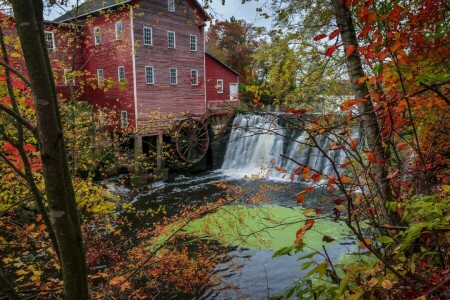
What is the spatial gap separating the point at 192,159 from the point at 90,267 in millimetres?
13137

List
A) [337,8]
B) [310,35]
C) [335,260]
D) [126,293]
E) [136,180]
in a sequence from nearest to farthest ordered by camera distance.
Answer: [337,8] → [126,293] → [310,35] → [335,260] → [136,180]

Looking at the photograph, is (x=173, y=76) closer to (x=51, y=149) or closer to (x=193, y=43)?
(x=193, y=43)

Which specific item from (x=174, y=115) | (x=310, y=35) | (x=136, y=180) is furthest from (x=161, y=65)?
(x=310, y=35)

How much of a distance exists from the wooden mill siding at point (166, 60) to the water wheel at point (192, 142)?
6.90 feet

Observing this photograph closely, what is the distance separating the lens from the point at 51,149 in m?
1.40

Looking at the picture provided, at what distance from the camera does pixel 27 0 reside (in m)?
1.34

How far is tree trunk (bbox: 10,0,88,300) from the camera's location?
133cm

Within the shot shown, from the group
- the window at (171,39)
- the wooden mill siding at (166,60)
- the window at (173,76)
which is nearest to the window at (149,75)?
the wooden mill siding at (166,60)

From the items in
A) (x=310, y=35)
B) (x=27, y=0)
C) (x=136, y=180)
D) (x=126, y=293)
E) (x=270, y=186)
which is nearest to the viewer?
(x=27, y=0)

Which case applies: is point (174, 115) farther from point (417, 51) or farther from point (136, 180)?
point (417, 51)

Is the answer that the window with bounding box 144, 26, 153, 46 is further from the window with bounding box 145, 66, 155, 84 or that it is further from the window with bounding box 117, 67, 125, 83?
the window with bounding box 117, 67, 125, 83

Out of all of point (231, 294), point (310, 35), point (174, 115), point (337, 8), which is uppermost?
point (310, 35)

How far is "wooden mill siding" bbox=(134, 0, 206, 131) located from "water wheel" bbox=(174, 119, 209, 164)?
2103 mm

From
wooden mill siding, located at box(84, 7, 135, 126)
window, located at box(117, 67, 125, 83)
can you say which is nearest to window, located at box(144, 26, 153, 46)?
wooden mill siding, located at box(84, 7, 135, 126)
